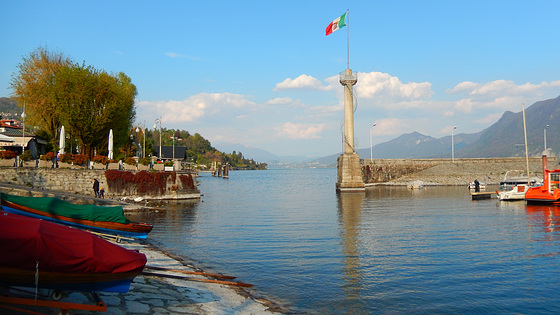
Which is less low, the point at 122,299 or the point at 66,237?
the point at 66,237

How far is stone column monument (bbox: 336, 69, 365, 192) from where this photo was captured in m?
69.0

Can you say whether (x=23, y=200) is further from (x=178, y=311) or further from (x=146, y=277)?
(x=178, y=311)

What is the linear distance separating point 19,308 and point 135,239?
44.7 ft

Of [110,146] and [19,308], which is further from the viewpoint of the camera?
[110,146]

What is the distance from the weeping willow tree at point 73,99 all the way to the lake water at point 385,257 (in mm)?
22363

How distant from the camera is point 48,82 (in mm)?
52969

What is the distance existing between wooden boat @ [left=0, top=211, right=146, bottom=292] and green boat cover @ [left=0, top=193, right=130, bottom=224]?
11156mm

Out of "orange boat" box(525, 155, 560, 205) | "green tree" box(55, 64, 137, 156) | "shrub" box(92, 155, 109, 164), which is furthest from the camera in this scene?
"green tree" box(55, 64, 137, 156)

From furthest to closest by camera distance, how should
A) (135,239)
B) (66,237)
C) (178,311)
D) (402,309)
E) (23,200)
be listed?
(135,239), (23,200), (402,309), (178,311), (66,237)

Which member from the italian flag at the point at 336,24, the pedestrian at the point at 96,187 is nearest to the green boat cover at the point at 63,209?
the pedestrian at the point at 96,187

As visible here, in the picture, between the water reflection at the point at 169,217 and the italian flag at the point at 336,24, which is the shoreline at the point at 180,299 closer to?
the water reflection at the point at 169,217

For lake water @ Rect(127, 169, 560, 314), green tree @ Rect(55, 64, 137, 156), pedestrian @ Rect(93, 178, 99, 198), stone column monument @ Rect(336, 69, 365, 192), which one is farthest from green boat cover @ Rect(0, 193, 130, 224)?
stone column monument @ Rect(336, 69, 365, 192)

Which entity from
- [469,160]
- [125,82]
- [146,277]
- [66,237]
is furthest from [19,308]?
[469,160]

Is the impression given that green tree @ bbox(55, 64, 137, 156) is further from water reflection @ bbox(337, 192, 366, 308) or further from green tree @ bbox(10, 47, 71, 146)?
water reflection @ bbox(337, 192, 366, 308)
